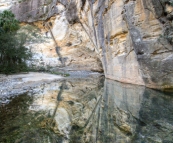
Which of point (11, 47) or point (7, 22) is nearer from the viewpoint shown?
point (7, 22)

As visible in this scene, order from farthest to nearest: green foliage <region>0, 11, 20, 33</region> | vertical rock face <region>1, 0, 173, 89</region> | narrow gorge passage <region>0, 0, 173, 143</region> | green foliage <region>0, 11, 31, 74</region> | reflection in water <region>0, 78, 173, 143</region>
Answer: green foliage <region>0, 11, 31, 74</region>
green foliage <region>0, 11, 20, 33</region>
vertical rock face <region>1, 0, 173, 89</region>
narrow gorge passage <region>0, 0, 173, 143</region>
reflection in water <region>0, 78, 173, 143</region>

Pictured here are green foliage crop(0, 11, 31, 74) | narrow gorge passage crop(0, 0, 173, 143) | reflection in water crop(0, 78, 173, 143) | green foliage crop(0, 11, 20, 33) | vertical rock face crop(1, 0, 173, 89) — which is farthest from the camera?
green foliage crop(0, 11, 31, 74)

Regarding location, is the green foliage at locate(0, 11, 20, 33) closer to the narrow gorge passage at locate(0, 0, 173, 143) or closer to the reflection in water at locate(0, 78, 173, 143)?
the narrow gorge passage at locate(0, 0, 173, 143)

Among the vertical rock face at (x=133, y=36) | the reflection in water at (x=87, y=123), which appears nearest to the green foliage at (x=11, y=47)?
the vertical rock face at (x=133, y=36)

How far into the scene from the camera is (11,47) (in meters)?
17.4

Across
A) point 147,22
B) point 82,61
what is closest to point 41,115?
point 147,22

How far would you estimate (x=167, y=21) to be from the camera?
8414 millimetres

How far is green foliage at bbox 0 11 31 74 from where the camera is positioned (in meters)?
15.7

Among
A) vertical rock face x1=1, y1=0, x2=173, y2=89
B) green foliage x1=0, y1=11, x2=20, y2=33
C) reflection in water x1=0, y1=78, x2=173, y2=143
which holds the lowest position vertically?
reflection in water x1=0, y1=78, x2=173, y2=143

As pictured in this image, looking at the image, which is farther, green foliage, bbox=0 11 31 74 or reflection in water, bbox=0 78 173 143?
green foliage, bbox=0 11 31 74

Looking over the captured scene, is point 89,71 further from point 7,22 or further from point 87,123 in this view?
point 87,123

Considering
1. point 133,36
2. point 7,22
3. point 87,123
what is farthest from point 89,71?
point 87,123

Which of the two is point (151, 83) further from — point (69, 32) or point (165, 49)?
point (69, 32)

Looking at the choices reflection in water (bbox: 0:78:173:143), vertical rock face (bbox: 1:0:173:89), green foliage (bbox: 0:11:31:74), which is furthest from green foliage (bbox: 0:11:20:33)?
reflection in water (bbox: 0:78:173:143)
